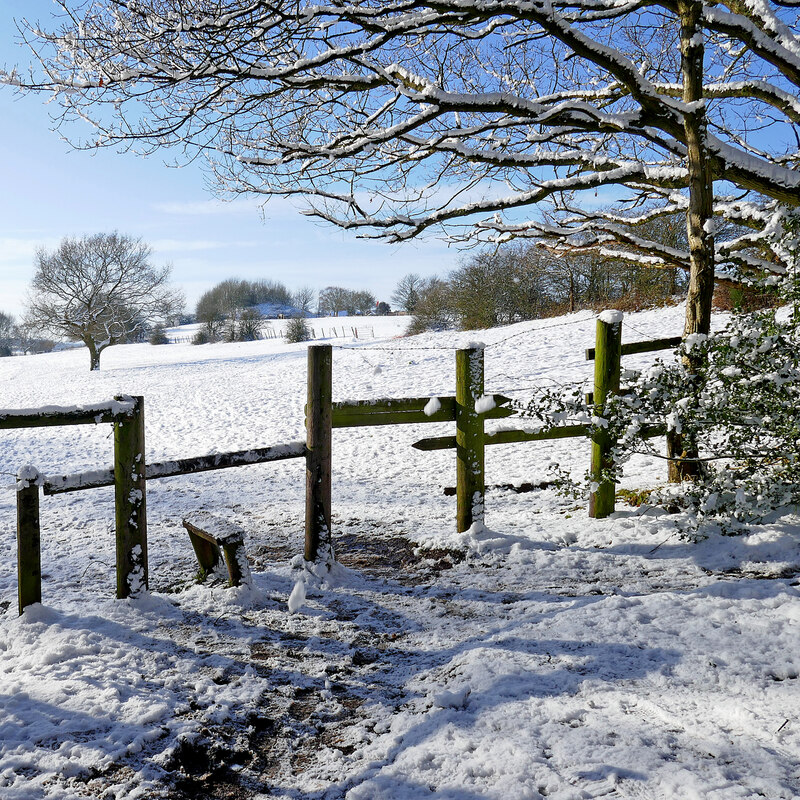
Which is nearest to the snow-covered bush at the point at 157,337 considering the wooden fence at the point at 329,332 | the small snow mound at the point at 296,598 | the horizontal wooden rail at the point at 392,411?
the wooden fence at the point at 329,332

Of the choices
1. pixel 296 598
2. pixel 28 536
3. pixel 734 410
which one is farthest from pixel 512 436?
pixel 28 536

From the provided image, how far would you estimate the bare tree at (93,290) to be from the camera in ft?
113

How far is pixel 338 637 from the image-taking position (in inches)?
138

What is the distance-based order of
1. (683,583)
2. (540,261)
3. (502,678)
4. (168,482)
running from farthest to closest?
1. (540,261)
2. (168,482)
3. (683,583)
4. (502,678)

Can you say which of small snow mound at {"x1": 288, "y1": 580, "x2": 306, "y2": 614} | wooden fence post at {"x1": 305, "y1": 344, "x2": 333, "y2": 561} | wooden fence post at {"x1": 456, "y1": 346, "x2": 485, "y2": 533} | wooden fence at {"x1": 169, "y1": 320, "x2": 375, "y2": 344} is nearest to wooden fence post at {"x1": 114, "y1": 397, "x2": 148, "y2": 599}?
small snow mound at {"x1": 288, "y1": 580, "x2": 306, "y2": 614}

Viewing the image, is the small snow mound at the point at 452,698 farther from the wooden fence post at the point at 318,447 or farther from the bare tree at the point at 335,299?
the bare tree at the point at 335,299

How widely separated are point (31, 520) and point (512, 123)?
18.6 feet

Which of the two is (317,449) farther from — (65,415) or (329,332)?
(329,332)

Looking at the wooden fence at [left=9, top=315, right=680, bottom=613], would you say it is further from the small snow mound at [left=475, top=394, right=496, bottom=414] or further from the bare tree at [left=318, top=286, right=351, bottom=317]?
the bare tree at [left=318, top=286, right=351, bottom=317]

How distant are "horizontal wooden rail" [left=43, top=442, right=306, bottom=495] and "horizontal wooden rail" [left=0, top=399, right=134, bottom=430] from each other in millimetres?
324

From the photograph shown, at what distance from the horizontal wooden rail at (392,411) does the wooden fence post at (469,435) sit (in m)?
0.10

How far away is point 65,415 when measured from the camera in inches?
140

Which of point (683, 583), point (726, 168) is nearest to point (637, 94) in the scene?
point (726, 168)

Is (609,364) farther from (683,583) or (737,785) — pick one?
(737,785)
